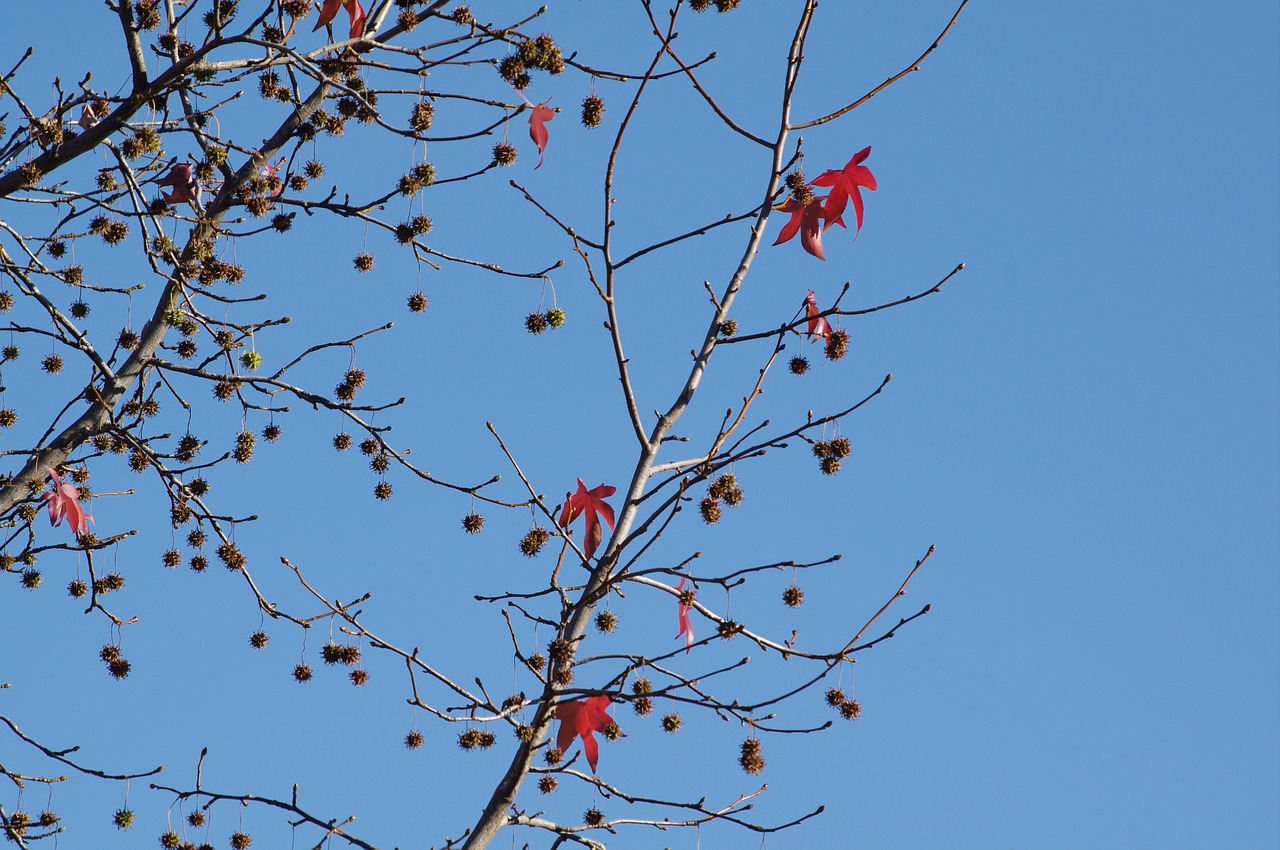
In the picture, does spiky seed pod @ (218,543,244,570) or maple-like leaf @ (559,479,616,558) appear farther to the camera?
spiky seed pod @ (218,543,244,570)

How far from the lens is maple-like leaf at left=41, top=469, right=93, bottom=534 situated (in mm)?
6473

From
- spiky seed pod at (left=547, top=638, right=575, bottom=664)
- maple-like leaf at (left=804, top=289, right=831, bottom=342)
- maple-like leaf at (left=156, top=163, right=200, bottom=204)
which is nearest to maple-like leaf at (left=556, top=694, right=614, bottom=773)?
spiky seed pod at (left=547, top=638, right=575, bottom=664)

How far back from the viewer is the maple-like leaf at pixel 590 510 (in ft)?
16.8

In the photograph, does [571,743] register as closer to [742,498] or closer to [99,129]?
[742,498]

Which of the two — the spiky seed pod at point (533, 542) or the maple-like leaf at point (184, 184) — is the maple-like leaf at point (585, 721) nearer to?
the spiky seed pod at point (533, 542)

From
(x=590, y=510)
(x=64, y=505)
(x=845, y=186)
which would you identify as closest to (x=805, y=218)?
(x=845, y=186)

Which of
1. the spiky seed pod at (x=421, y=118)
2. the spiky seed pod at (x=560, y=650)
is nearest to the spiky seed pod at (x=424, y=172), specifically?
the spiky seed pod at (x=421, y=118)

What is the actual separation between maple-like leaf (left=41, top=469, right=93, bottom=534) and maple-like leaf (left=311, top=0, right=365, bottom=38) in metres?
2.47

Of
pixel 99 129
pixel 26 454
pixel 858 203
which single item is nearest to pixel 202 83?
pixel 99 129

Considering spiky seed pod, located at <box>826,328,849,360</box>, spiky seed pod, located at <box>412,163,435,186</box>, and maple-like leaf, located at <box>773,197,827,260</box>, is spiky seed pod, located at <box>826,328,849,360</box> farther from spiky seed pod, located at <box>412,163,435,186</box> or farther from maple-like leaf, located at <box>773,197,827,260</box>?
spiky seed pod, located at <box>412,163,435,186</box>

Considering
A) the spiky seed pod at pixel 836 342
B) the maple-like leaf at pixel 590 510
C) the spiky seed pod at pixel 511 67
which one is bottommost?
A: the maple-like leaf at pixel 590 510

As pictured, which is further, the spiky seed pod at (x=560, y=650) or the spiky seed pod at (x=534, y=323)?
the spiky seed pod at (x=534, y=323)

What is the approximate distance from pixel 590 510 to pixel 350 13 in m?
2.93

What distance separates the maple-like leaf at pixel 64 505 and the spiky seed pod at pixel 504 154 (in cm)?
254
